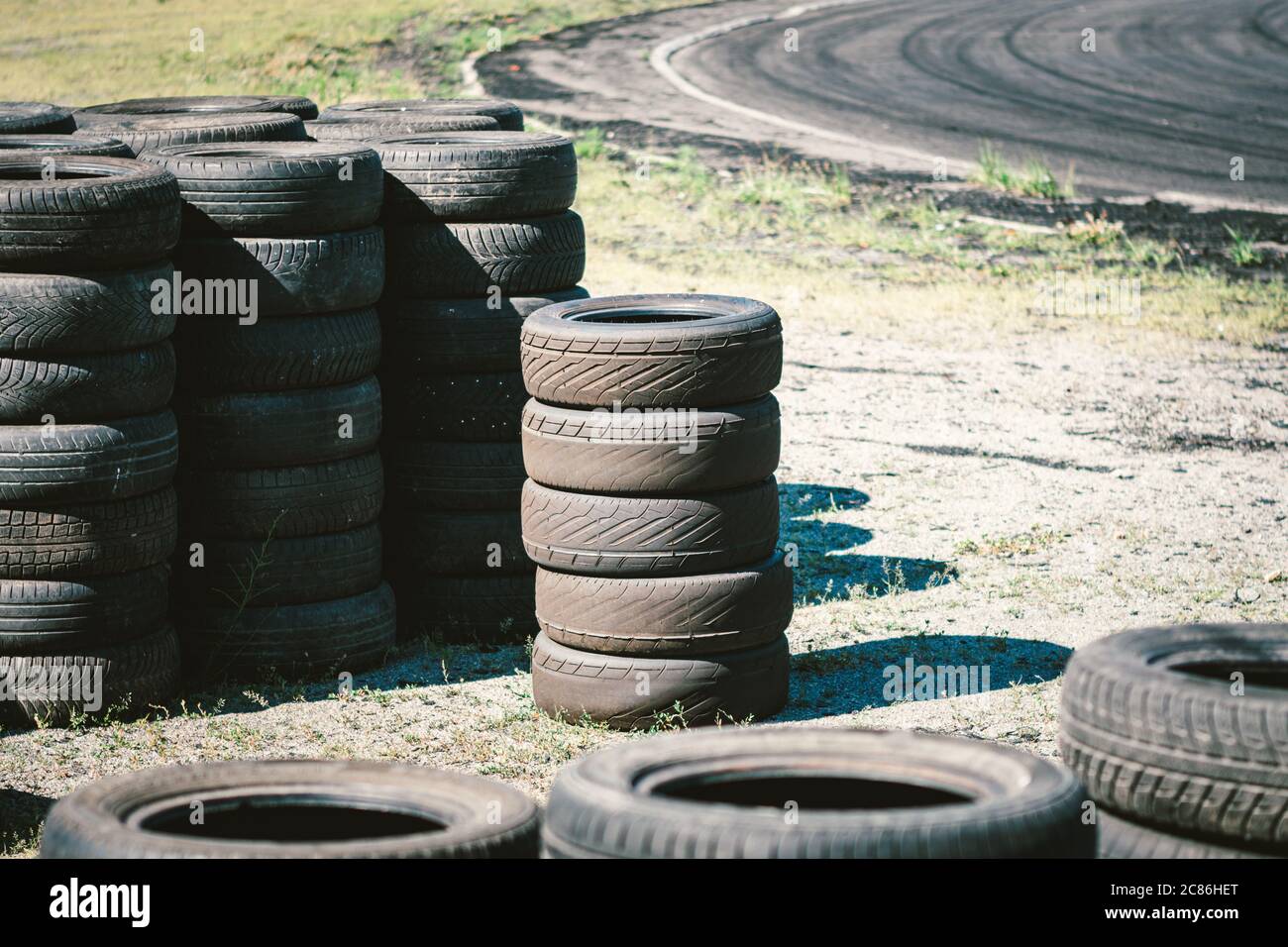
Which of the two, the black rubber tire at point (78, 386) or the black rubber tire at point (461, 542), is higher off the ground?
the black rubber tire at point (78, 386)

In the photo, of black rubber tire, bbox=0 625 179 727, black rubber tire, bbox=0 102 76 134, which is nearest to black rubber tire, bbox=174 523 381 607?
black rubber tire, bbox=0 625 179 727

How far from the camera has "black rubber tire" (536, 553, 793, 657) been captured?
7.50m

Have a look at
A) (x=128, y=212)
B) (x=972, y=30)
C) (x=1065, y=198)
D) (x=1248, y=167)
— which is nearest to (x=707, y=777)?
(x=128, y=212)

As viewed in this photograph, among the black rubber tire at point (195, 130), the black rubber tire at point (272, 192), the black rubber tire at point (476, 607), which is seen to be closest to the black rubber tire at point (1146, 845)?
the black rubber tire at point (476, 607)

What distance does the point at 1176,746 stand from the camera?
481 centimetres

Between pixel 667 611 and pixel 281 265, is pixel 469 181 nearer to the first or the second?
pixel 281 265

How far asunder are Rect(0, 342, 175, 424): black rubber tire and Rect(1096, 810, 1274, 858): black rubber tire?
4576 millimetres

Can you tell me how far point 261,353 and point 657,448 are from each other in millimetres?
2027

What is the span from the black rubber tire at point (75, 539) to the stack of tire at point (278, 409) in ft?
1.93

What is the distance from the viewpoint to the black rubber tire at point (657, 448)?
7.38m

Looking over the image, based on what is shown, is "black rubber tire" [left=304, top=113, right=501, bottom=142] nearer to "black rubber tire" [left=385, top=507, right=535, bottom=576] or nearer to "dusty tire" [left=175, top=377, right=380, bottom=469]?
"dusty tire" [left=175, top=377, right=380, bottom=469]

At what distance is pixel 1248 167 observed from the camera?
23094mm

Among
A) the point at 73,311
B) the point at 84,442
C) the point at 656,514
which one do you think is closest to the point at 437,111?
the point at 73,311

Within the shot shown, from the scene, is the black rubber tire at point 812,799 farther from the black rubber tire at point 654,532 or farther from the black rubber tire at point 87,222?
the black rubber tire at point 87,222
